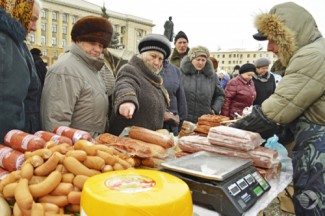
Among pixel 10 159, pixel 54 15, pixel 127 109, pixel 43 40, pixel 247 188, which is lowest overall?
pixel 247 188

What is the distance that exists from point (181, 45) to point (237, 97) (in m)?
1.30

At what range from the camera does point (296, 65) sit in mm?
2023

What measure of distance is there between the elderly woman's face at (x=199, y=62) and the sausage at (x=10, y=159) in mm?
3193

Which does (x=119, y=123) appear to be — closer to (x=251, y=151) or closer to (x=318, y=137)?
(x=251, y=151)

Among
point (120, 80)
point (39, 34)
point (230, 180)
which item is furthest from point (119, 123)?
point (39, 34)

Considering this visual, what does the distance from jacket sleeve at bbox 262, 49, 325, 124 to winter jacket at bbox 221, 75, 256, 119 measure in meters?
2.95

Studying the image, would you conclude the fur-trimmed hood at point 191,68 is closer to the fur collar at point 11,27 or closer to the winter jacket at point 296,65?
the winter jacket at point 296,65

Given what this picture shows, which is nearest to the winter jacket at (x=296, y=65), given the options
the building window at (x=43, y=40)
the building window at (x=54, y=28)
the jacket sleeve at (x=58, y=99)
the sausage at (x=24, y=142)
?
the jacket sleeve at (x=58, y=99)

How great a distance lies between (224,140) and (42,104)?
1.28 meters

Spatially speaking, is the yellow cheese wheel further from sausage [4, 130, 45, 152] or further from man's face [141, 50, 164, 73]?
man's face [141, 50, 164, 73]

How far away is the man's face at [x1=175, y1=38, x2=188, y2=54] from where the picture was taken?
16.0ft

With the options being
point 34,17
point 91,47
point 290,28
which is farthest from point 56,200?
point 290,28

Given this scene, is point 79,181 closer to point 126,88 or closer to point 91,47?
point 126,88

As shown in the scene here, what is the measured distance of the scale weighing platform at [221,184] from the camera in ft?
3.92
